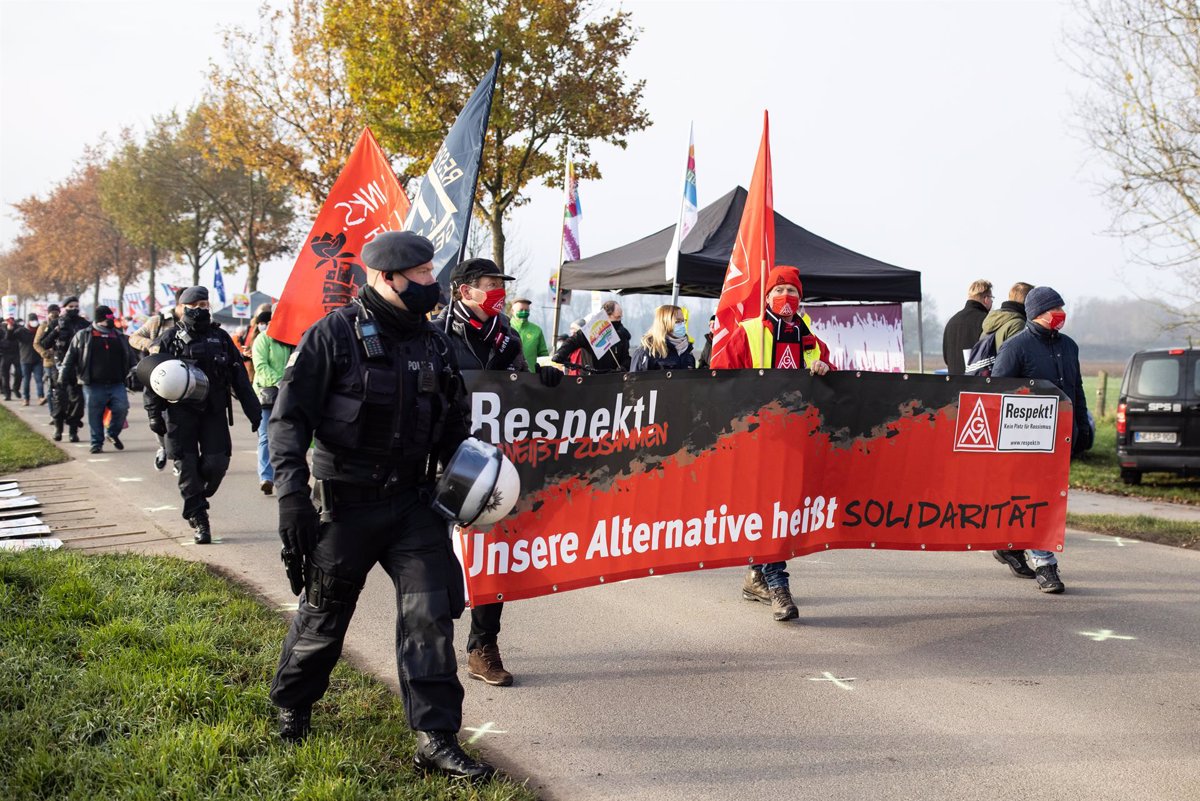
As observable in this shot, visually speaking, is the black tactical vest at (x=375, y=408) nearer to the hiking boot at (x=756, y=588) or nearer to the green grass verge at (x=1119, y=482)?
the hiking boot at (x=756, y=588)

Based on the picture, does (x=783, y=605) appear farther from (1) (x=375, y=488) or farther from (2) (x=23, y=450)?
(2) (x=23, y=450)

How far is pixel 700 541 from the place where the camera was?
5.62 m

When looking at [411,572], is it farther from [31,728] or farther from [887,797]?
[887,797]

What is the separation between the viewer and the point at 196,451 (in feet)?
26.7

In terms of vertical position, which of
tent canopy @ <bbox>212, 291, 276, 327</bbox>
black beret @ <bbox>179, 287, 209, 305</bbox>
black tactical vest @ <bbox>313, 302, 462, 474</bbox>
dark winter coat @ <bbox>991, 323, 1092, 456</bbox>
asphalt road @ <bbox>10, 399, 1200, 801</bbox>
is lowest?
asphalt road @ <bbox>10, 399, 1200, 801</bbox>

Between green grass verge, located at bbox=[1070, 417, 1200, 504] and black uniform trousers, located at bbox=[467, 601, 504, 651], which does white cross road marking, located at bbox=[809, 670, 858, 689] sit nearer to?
black uniform trousers, located at bbox=[467, 601, 504, 651]

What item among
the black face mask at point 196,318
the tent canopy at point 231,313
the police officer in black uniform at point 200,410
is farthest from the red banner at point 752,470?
the tent canopy at point 231,313

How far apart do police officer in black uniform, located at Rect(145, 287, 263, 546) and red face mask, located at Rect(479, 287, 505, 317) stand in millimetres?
3846

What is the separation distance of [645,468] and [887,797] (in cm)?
224

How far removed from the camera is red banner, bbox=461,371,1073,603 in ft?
16.8

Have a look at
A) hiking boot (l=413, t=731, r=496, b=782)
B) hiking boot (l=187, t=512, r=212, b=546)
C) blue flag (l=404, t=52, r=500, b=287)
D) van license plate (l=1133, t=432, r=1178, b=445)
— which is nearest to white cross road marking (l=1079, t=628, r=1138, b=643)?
hiking boot (l=413, t=731, r=496, b=782)

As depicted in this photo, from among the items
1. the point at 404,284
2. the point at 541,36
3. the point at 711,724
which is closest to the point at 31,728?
the point at 404,284

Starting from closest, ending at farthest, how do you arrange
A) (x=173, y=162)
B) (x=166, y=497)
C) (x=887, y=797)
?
(x=887, y=797)
(x=166, y=497)
(x=173, y=162)

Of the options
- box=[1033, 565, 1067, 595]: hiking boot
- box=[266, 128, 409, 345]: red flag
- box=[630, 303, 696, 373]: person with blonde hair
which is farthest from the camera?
box=[630, 303, 696, 373]: person with blonde hair
